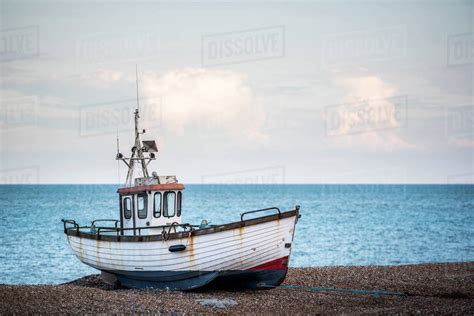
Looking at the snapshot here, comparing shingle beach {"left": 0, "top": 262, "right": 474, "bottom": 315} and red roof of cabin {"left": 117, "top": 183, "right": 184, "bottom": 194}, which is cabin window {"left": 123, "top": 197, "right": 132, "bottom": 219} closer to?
red roof of cabin {"left": 117, "top": 183, "right": 184, "bottom": 194}

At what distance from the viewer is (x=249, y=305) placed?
18.8 meters

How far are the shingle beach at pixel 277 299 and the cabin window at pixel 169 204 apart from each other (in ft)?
8.82

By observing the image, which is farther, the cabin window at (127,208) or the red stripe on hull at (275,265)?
the cabin window at (127,208)

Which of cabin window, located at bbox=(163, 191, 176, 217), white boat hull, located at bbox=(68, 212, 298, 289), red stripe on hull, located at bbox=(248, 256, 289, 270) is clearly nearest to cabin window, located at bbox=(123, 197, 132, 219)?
cabin window, located at bbox=(163, 191, 176, 217)

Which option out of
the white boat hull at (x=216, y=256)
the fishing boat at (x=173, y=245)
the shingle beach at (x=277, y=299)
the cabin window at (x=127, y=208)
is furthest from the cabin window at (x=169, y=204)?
the shingle beach at (x=277, y=299)

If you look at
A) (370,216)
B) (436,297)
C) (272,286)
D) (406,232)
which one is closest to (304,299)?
(272,286)

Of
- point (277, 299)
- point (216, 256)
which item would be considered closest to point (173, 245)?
point (216, 256)

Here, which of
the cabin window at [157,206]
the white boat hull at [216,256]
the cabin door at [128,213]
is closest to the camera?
the white boat hull at [216,256]

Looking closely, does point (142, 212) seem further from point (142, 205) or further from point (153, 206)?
point (153, 206)

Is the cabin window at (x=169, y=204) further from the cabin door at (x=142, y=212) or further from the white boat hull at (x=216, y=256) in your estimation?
the white boat hull at (x=216, y=256)

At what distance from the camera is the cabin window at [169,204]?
23.1 meters

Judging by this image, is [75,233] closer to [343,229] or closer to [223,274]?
[223,274]

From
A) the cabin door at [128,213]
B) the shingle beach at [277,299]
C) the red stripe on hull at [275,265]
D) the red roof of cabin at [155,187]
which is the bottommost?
the shingle beach at [277,299]

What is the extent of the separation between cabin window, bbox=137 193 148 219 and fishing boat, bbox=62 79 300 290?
0.11ft
